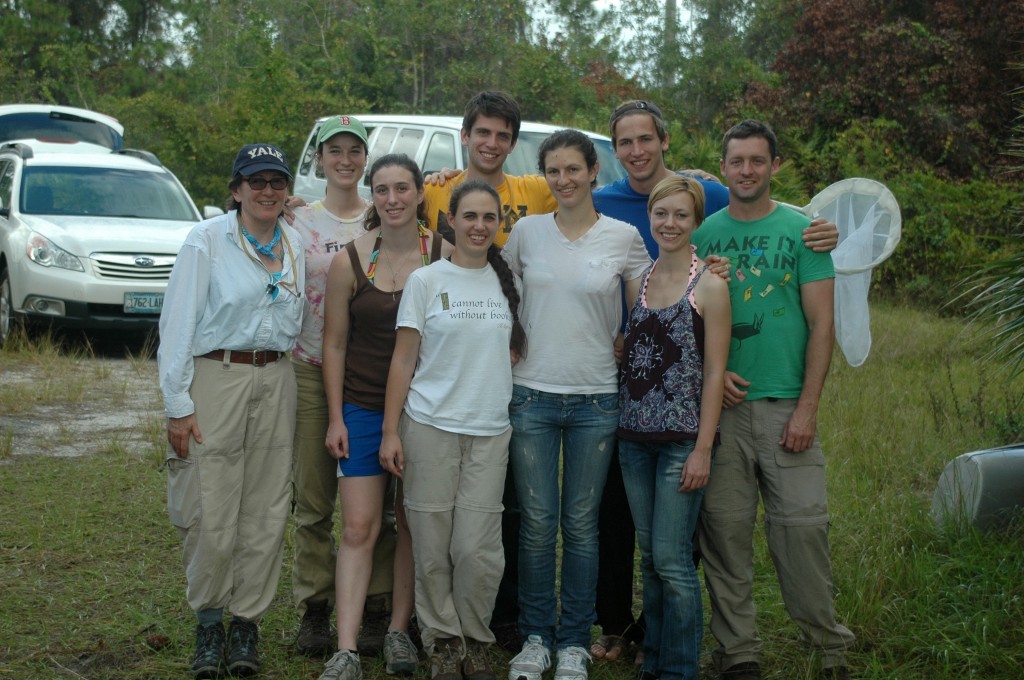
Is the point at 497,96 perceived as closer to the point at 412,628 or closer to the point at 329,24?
the point at 412,628

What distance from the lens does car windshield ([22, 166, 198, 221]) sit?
11.5 meters

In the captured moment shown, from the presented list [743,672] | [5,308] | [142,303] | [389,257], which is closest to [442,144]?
[142,303]

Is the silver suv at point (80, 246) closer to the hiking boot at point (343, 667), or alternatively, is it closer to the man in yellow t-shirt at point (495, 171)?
the man in yellow t-shirt at point (495, 171)

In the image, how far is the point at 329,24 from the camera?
82.2 feet

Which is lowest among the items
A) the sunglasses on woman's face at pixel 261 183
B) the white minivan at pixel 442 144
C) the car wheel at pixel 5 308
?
the car wheel at pixel 5 308

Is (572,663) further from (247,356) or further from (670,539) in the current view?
(247,356)

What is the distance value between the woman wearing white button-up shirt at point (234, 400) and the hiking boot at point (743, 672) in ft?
5.84

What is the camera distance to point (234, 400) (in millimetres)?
4227

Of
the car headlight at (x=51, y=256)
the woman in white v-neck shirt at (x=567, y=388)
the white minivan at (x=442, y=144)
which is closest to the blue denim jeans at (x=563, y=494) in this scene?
the woman in white v-neck shirt at (x=567, y=388)

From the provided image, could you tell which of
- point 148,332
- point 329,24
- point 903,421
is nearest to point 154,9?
point 329,24

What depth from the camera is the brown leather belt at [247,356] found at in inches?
167

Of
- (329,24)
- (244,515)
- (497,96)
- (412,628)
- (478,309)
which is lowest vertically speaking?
(412,628)

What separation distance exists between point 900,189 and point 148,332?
9.57m

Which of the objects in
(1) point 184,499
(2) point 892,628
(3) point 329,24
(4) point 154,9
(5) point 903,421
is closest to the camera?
(1) point 184,499
